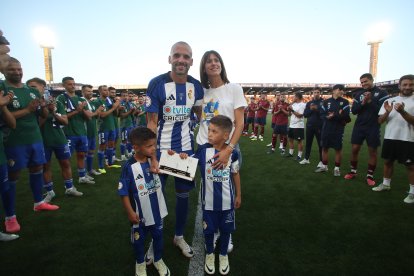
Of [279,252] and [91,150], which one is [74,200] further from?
[279,252]

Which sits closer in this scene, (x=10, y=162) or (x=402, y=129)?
(x=10, y=162)

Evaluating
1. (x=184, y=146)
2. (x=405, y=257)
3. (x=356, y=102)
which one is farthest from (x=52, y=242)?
(x=356, y=102)

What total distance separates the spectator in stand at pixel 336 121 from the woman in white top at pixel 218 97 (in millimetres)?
4298

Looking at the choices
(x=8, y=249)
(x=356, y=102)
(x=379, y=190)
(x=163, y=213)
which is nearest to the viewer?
(x=163, y=213)

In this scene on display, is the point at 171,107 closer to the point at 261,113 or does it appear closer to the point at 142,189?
the point at 142,189

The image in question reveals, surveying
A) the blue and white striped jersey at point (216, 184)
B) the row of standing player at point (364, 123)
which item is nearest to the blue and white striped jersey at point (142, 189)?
the blue and white striped jersey at point (216, 184)

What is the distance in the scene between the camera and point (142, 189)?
2.39 meters

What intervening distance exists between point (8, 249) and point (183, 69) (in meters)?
3.11

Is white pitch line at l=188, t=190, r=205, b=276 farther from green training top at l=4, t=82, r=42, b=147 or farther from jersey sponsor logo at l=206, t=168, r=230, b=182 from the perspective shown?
green training top at l=4, t=82, r=42, b=147

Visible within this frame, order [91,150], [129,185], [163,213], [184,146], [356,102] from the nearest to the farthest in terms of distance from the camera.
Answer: [129,185], [163,213], [184,146], [356,102], [91,150]

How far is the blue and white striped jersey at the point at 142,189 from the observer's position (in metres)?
2.34

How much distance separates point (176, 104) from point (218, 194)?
3.57ft

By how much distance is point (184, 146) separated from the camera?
276 centimetres

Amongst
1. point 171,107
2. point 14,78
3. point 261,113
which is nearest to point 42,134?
point 14,78
